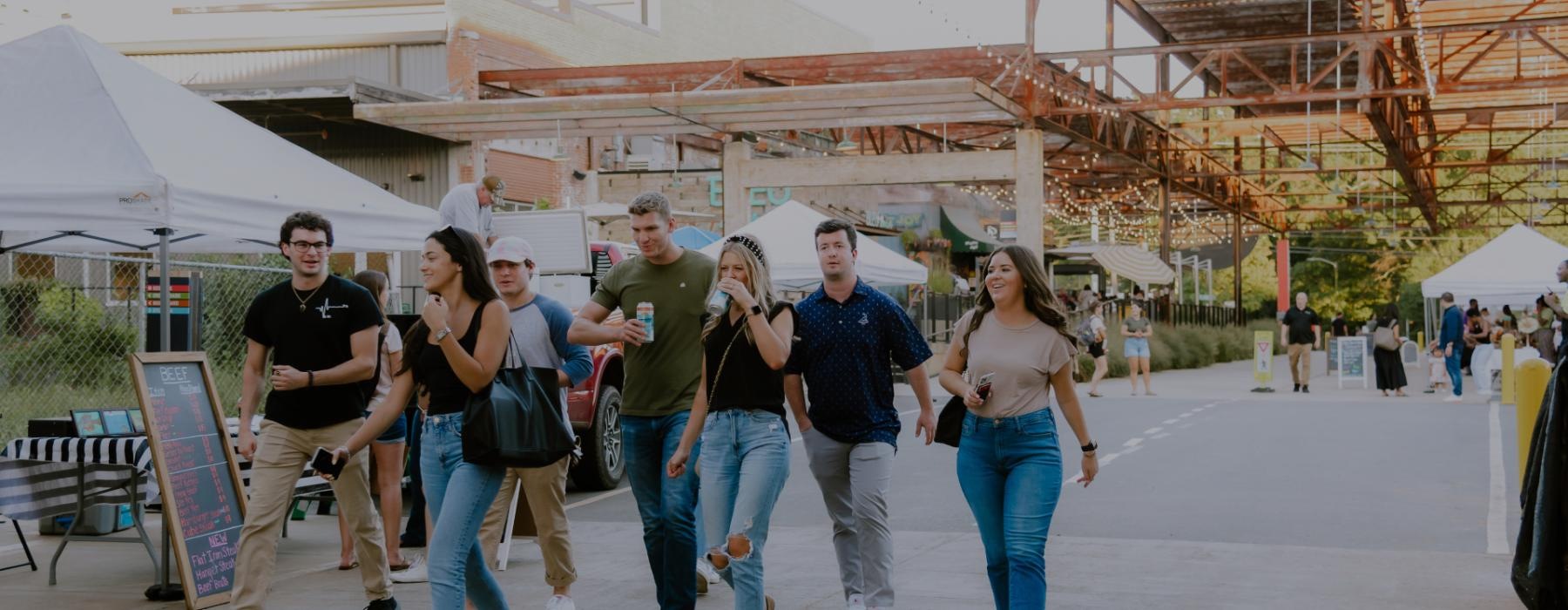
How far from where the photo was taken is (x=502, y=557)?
8.97 m

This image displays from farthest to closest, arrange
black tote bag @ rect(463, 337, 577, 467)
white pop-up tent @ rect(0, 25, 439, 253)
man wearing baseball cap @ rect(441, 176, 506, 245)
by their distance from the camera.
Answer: man wearing baseball cap @ rect(441, 176, 506, 245) < white pop-up tent @ rect(0, 25, 439, 253) < black tote bag @ rect(463, 337, 577, 467)

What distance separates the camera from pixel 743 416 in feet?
20.7

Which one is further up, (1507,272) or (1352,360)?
(1507,272)

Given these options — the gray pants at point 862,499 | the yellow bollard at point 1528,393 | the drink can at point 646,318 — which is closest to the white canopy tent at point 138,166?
the drink can at point 646,318

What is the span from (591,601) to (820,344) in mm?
2160

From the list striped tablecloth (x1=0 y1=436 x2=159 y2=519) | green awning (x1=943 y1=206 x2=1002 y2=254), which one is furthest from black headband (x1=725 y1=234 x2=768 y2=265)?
green awning (x1=943 y1=206 x2=1002 y2=254)

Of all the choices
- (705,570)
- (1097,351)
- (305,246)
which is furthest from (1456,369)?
(305,246)

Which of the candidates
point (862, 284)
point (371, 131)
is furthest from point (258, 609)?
point (371, 131)

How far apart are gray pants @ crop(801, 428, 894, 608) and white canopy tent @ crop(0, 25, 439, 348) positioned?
3.59 m

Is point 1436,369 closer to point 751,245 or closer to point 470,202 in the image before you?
point 470,202

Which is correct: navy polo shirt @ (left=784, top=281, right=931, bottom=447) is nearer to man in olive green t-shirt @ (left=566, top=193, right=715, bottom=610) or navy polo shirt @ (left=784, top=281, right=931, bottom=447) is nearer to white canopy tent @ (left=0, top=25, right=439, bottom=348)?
man in olive green t-shirt @ (left=566, top=193, right=715, bottom=610)

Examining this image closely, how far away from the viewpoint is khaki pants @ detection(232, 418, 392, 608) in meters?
6.85

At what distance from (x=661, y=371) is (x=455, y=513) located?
1.30 meters

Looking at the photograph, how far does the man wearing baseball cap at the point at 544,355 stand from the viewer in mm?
6879
